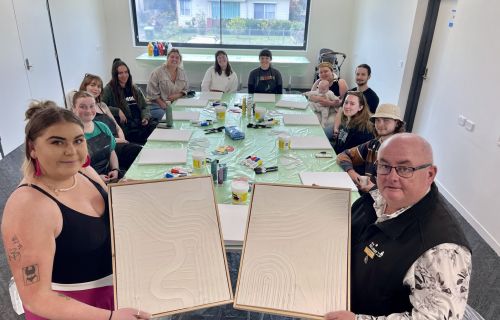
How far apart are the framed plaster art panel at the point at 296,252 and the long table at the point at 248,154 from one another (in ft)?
2.09

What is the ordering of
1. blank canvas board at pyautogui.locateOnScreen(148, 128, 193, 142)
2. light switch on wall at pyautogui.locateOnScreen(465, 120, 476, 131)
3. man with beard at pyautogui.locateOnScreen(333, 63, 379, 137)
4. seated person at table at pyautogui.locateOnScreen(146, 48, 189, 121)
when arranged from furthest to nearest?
seated person at table at pyautogui.locateOnScreen(146, 48, 189, 121) < man with beard at pyautogui.locateOnScreen(333, 63, 379, 137) < light switch on wall at pyautogui.locateOnScreen(465, 120, 476, 131) < blank canvas board at pyautogui.locateOnScreen(148, 128, 193, 142)

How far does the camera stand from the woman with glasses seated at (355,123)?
3.11 metres

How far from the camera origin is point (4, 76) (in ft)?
13.5

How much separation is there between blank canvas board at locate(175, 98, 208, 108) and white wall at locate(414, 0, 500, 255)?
2723 mm

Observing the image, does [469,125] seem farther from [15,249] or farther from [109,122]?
[15,249]

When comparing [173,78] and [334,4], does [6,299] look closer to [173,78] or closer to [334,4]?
[173,78]

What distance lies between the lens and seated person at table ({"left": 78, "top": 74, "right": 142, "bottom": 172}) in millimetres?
3059

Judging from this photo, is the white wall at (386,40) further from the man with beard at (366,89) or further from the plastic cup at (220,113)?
the plastic cup at (220,113)

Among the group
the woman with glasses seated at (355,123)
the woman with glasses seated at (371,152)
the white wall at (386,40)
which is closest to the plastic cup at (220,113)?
the woman with glasses seated at (355,123)

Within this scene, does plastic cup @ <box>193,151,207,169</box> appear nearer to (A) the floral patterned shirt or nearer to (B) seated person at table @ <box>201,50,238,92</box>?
(A) the floral patterned shirt

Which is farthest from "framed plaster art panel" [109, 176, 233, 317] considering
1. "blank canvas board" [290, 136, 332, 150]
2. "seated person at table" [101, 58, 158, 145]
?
"seated person at table" [101, 58, 158, 145]

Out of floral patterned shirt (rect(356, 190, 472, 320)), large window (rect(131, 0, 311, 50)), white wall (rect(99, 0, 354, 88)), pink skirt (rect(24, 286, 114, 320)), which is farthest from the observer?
large window (rect(131, 0, 311, 50))

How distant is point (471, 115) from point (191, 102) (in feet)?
9.60

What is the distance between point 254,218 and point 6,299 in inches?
78.1
